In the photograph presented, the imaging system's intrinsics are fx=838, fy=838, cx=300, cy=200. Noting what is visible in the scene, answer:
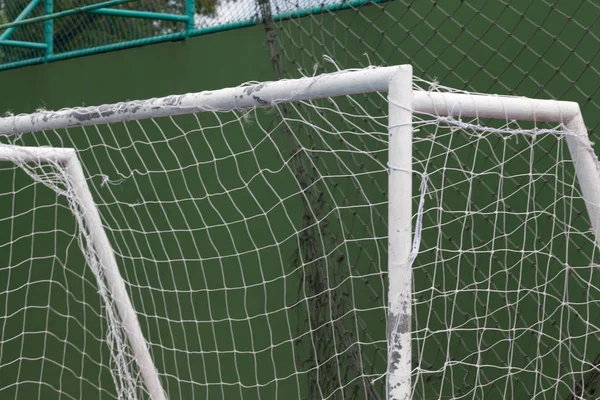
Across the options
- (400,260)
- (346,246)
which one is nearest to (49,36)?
(346,246)

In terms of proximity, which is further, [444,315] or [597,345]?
[444,315]

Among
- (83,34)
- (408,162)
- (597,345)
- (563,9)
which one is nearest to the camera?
(408,162)

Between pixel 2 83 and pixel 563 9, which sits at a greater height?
pixel 2 83

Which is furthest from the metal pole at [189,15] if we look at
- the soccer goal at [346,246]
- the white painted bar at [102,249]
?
the white painted bar at [102,249]

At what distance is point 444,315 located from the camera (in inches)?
106

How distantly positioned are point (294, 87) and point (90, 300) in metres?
2.31

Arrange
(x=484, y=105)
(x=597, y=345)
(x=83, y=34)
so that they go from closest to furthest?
(x=484, y=105) < (x=597, y=345) < (x=83, y=34)

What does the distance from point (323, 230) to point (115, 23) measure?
2010 millimetres

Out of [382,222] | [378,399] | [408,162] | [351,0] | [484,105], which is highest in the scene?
[351,0]

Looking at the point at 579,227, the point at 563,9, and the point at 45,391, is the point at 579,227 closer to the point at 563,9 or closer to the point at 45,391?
the point at 563,9

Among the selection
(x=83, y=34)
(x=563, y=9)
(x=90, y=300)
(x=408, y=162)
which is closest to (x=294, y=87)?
(x=408, y=162)

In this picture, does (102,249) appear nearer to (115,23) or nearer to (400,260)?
(400,260)

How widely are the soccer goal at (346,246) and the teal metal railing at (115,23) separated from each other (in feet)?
1.26

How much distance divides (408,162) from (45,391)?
9.89 feet
